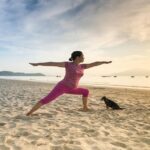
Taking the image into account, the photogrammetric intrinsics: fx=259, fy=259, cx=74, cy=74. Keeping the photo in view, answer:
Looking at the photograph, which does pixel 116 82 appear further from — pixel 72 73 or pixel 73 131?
pixel 73 131

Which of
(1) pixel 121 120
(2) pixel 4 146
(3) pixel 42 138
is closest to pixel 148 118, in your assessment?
(1) pixel 121 120

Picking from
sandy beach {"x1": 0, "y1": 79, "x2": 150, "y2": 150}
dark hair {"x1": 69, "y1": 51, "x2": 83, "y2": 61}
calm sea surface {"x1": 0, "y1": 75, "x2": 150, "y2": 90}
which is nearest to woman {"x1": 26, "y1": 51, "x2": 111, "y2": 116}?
dark hair {"x1": 69, "y1": 51, "x2": 83, "y2": 61}

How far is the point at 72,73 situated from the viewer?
7.79 m

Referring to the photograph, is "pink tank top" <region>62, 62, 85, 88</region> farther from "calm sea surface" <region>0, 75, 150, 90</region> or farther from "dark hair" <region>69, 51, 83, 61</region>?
"calm sea surface" <region>0, 75, 150, 90</region>

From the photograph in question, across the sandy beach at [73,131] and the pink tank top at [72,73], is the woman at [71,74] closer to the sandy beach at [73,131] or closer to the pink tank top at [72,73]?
the pink tank top at [72,73]

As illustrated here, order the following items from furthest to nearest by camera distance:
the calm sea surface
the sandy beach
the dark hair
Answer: the calm sea surface → the dark hair → the sandy beach

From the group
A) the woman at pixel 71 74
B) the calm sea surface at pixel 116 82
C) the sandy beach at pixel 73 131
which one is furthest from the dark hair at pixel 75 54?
the calm sea surface at pixel 116 82

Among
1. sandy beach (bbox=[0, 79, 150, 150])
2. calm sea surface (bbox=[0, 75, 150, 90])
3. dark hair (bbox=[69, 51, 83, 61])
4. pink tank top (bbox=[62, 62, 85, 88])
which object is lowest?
sandy beach (bbox=[0, 79, 150, 150])

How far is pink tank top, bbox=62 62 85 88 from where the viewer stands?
25.5 feet

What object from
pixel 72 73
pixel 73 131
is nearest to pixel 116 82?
pixel 72 73

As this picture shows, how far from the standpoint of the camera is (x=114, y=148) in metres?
5.04

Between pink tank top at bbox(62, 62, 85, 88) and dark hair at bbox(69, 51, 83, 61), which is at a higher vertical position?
dark hair at bbox(69, 51, 83, 61)

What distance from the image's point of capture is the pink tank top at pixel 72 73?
25.5 ft

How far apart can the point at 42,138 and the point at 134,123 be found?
3.03 metres
